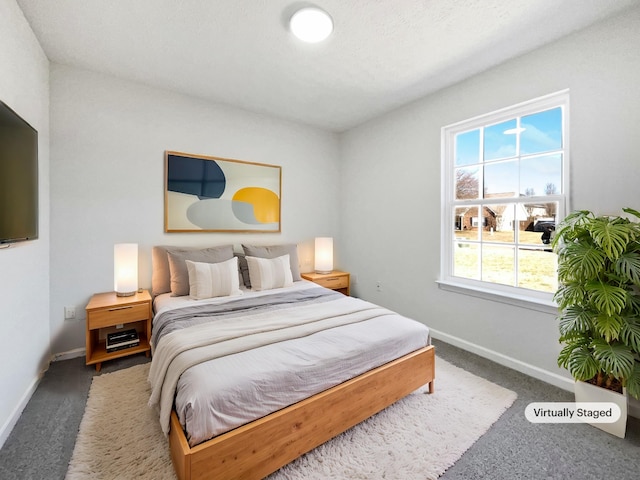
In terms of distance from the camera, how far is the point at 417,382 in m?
2.01

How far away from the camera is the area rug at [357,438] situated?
1.45m

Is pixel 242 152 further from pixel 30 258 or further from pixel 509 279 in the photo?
pixel 509 279

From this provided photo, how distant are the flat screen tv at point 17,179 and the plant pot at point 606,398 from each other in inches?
139

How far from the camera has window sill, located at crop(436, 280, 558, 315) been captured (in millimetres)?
2252

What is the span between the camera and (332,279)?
12.4 feet

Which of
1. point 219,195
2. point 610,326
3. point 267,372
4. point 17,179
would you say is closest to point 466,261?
point 610,326

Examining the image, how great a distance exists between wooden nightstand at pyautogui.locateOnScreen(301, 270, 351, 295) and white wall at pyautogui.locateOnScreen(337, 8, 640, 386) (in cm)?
22

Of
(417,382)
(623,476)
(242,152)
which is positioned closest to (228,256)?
(242,152)

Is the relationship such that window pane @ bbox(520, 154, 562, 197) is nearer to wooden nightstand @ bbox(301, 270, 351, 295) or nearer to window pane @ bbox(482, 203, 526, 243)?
window pane @ bbox(482, 203, 526, 243)

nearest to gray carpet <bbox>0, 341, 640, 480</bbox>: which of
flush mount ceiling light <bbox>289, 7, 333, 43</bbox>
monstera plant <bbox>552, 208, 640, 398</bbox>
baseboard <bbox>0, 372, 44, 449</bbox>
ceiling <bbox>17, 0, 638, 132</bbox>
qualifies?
baseboard <bbox>0, 372, 44, 449</bbox>

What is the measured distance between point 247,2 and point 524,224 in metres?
2.70

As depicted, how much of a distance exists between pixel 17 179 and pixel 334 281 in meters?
3.03

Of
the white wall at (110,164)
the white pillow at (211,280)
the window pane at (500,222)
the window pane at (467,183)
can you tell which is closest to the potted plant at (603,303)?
the window pane at (500,222)

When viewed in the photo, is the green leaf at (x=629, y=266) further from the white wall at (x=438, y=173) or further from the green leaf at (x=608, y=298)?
the white wall at (x=438, y=173)
